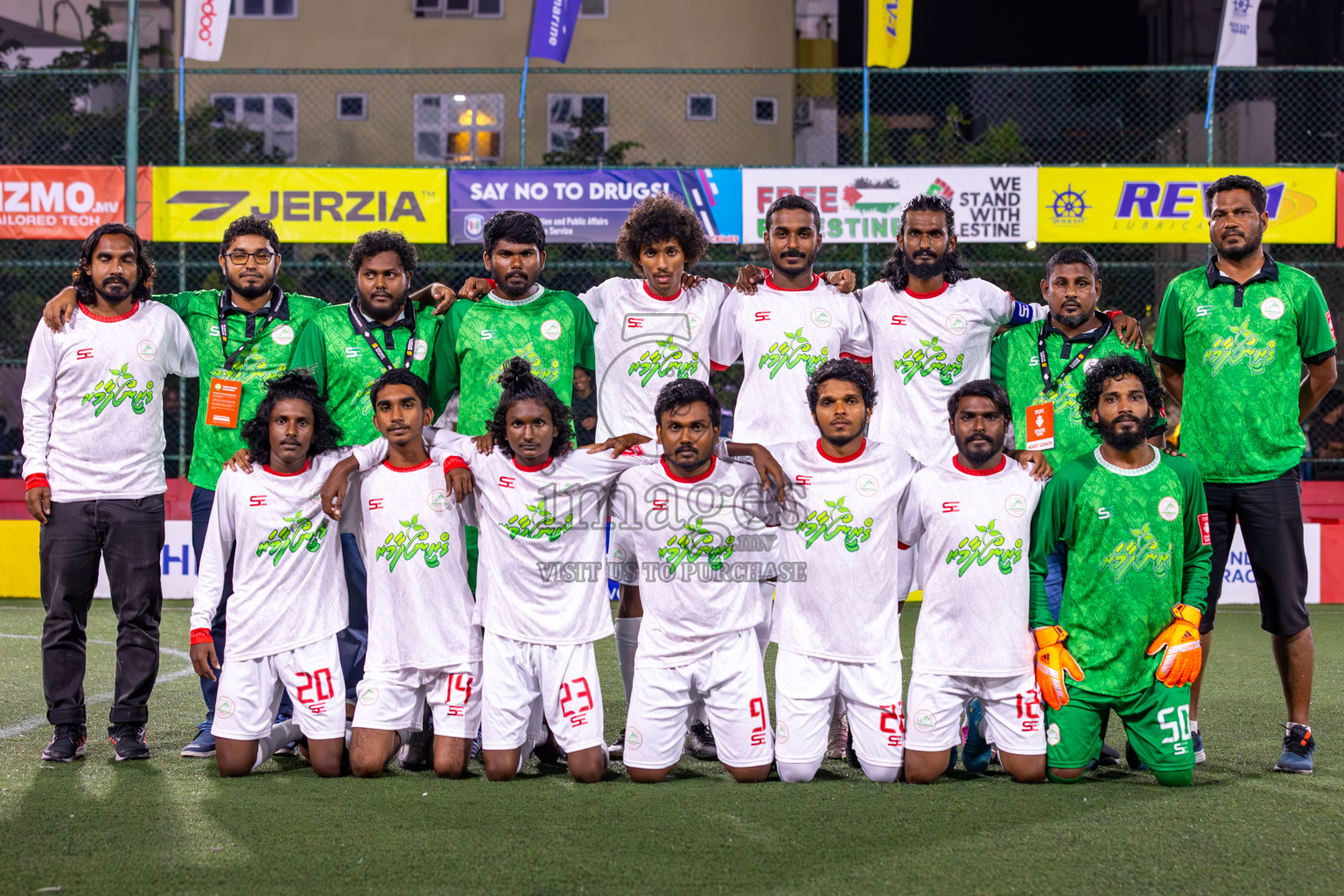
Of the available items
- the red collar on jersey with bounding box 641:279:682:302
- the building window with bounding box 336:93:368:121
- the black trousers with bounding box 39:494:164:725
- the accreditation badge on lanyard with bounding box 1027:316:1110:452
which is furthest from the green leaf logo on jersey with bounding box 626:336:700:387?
the building window with bounding box 336:93:368:121

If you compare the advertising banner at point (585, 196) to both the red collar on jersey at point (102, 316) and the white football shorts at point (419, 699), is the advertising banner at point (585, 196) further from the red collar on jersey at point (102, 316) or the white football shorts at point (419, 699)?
the white football shorts at point (419, 699)

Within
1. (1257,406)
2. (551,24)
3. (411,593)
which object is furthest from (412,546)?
(551,24)

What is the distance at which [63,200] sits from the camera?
38.8ft

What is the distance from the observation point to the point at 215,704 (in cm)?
503

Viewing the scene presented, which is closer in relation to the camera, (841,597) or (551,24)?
(841,597)

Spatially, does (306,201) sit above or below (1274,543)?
above

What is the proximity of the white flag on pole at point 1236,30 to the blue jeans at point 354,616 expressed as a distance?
1134 centimetres

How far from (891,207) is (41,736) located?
8.86 meters

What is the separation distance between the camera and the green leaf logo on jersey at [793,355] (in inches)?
211

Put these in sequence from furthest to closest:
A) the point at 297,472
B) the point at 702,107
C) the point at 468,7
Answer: the point at 468,7, the point at 702,107, the point at 297,472

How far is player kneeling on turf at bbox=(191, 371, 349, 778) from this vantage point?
488 centimetres

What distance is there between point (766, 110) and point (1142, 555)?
18.9 m

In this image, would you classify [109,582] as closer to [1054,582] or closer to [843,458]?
[843,458]

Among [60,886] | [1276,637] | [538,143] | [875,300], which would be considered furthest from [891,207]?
[538,143]
